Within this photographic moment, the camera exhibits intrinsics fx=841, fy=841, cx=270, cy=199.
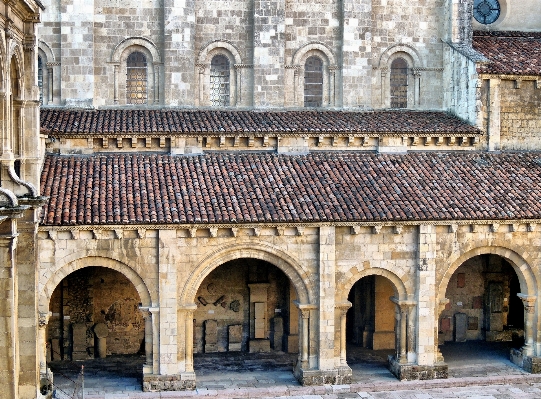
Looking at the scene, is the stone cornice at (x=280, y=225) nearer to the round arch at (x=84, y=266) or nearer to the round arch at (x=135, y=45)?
the round arch at (x=84, y=266)

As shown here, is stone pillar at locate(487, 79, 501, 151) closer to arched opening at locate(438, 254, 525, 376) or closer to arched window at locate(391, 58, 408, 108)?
arched window at locate(391, 58, 408, 108)

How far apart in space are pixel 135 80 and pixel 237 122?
4.64 meters

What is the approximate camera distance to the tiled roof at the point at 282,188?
25.4 m

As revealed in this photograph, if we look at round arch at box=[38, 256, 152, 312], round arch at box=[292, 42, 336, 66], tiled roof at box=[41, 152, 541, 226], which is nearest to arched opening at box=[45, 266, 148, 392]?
round arch at box=[38, 256, 152, 312]

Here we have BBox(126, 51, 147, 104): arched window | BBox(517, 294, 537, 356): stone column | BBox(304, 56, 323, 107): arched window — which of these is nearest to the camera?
BBox(517, 294, 537, 356): stone column

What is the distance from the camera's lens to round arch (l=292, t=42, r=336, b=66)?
32.8 meters

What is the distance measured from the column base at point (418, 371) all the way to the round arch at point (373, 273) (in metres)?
2.20

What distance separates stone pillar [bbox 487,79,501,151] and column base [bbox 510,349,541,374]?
7.67 meters

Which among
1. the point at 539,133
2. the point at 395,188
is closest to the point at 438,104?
the point at 539,133

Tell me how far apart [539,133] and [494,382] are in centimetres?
1022

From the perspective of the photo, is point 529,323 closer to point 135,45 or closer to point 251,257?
point 251,257

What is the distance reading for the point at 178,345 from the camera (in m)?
25.7

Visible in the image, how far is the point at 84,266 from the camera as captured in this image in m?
25.2

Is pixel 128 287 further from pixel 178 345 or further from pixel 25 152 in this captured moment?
pixel 25 152
